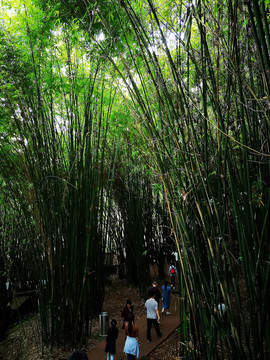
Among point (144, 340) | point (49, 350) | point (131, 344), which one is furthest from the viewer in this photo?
point (144, 340)

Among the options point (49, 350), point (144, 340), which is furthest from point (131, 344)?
point (49, 350)

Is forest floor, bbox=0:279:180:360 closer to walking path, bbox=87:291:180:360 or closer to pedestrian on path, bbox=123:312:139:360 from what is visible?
walking path, bbox=87:291:180:360

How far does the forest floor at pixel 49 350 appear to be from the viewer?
10.2ft

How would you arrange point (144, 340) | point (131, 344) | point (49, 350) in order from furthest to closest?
point (144, 340) → point (49, 350) → point (131, 344)

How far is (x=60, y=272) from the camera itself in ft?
9.79

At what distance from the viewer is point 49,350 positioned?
3125mm

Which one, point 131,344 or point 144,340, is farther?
point 144,340

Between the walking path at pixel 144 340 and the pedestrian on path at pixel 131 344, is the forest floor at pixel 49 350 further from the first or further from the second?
the pedestrian on path at pixel 131 344

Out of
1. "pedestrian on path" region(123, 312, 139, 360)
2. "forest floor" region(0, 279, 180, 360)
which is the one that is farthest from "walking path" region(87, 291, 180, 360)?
"pedestrian on path" region(123, 312, 139, 360)

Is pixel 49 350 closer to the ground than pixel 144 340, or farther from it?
farther from it

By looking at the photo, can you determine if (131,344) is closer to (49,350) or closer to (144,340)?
(144,340)

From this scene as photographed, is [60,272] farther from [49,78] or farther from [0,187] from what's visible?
[49,78]

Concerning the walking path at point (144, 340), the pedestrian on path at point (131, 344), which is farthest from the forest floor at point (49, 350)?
the pedestrian on path at point (131, 344)

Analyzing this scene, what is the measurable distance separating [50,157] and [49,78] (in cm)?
86
